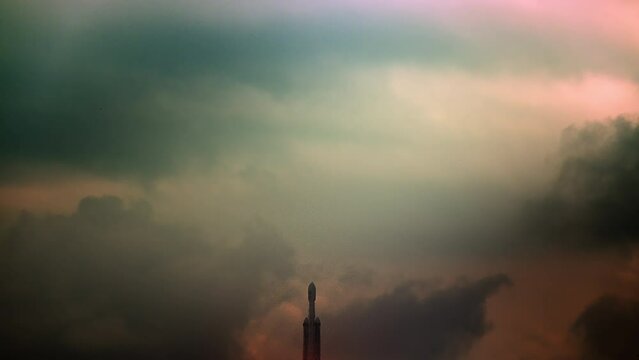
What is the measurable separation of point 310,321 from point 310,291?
99.3 inches

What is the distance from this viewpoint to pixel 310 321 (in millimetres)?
145125

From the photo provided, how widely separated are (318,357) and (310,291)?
5.22 m

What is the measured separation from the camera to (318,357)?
14450 cm

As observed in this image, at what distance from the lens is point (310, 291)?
144375 millimetres

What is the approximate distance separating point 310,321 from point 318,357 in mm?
2913
